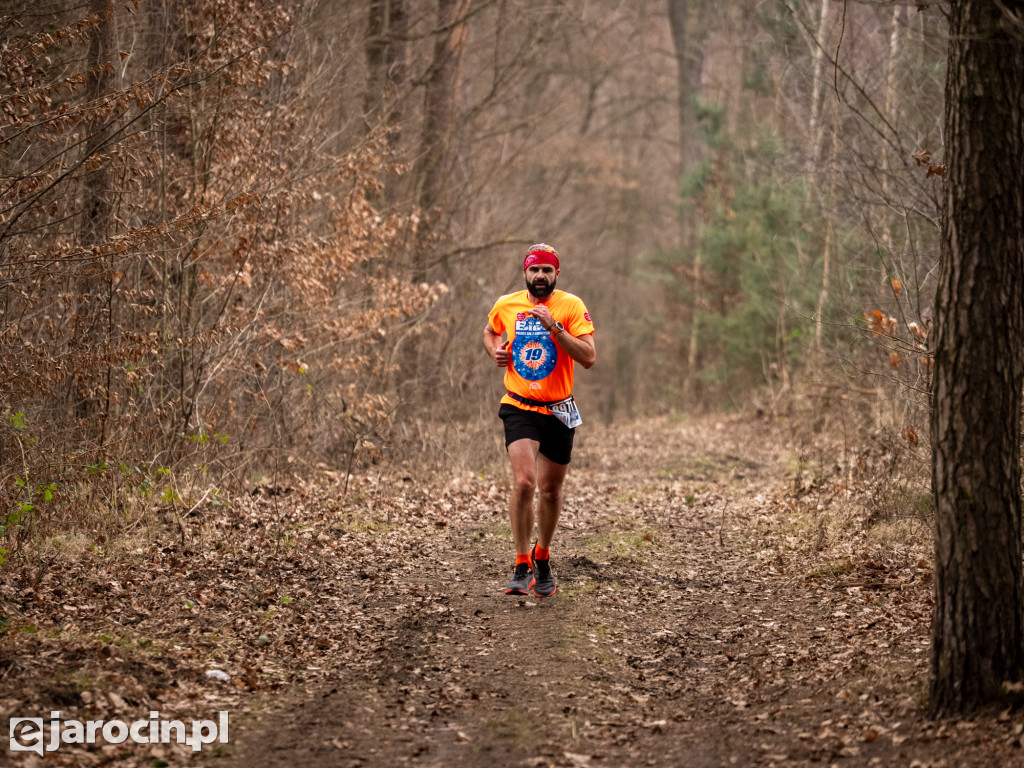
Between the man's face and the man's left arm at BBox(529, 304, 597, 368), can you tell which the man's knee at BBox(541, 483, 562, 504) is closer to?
the man's left arm at BBox(529, 304, 597, 368)

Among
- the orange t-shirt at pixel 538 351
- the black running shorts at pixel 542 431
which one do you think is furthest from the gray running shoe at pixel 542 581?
the orange t-shirt at pixel 538 351

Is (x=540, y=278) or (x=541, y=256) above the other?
(x=541, y=256)

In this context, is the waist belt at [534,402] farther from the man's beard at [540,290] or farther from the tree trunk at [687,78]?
the tree trunk at [687,78]

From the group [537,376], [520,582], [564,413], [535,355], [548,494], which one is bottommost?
[520,582]

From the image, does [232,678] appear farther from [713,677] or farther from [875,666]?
[875,666]

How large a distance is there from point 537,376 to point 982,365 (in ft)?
10.3

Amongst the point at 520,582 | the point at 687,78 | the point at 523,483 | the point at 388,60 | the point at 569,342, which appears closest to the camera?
the point at 569,342

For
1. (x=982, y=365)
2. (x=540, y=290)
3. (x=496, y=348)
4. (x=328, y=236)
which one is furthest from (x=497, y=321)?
(x=328, y=236)

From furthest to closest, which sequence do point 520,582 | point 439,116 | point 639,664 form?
1. point 439,116
2. point 520,582
3. point 639,664

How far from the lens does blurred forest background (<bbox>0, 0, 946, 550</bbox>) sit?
25.3ft

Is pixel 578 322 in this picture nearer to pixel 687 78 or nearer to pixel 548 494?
pixel 548 494

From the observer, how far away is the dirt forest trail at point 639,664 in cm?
461

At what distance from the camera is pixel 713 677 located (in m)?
5.78

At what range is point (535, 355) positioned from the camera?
22.7 ft
